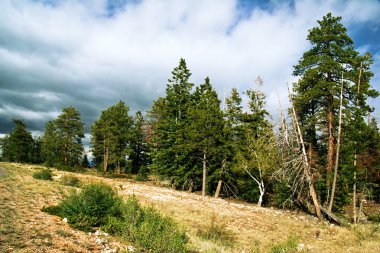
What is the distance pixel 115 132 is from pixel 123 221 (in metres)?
46.8

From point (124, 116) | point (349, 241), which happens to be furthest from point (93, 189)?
point (124, 116)

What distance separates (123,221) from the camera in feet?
38.8

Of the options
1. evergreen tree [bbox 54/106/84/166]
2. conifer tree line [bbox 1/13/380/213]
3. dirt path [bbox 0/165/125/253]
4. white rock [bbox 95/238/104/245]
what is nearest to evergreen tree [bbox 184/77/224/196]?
conifer tree line [bbox 1/13/380/213]

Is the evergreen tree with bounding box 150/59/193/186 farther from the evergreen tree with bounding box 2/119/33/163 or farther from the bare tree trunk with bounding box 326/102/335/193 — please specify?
the evergreen tree with bounding box 2/119/33/163

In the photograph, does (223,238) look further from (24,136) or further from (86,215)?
(24,136)

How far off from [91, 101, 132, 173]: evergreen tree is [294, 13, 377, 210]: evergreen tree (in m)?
38.5

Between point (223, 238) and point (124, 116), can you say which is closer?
point (223, 238)

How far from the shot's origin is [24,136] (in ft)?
211

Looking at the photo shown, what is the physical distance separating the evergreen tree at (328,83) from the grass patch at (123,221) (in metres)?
15.3

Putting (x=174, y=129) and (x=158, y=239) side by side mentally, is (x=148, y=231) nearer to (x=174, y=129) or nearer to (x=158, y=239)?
(x=158, y=239)

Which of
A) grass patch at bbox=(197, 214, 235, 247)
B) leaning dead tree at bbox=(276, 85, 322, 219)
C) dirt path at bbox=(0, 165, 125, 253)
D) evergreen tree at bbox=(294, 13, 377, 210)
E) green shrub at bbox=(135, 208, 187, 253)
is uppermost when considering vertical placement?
evergreen tree at bbox=(294, 13, 377, 210)

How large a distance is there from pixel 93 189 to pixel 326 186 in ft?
60.2

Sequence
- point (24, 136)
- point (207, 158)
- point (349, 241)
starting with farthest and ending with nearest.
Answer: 1. point (24, 136)
2. point (207, 158)
3. point (349, 241)

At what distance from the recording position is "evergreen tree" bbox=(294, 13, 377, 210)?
22641mm
